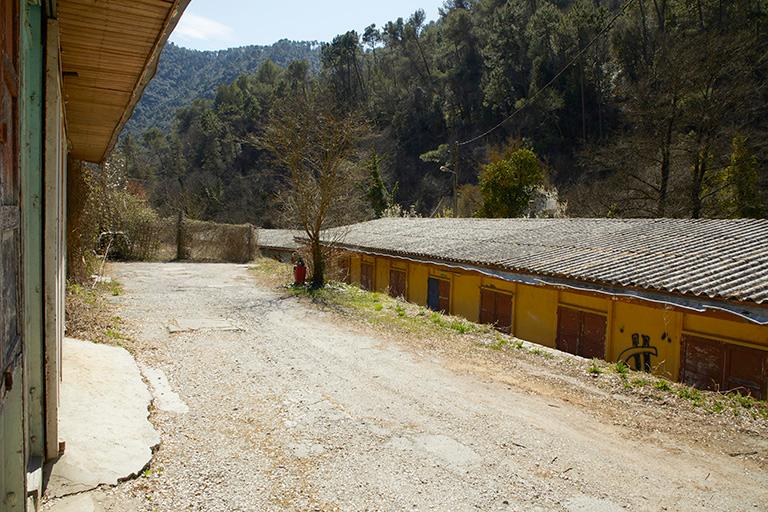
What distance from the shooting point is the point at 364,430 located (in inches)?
219

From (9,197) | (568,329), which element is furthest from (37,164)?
(568,329)

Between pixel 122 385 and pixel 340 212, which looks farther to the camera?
pixel 340 212

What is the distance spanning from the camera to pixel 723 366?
363 inches

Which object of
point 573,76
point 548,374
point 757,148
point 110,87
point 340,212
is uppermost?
point 573,76

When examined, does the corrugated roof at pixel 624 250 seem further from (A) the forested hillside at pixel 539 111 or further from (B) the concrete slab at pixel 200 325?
(B) the concrete slab at pixel 200 325

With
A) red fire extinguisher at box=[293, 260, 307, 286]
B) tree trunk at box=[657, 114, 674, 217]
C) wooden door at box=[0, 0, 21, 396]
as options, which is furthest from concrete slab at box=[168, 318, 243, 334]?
tree trunk at box=[657, 114, 674, 217]

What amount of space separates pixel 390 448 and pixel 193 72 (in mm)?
135332

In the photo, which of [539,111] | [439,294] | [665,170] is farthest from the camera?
[539,111]

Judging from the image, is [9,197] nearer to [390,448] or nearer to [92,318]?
[390,448]

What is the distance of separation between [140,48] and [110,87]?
1550 millimetres

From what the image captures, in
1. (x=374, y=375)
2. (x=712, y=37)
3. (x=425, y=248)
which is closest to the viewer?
(x=374, y=375)

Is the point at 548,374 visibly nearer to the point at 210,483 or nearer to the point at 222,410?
the point at 222,410

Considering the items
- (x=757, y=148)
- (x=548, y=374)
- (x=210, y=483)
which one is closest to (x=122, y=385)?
(x=210, y=483)

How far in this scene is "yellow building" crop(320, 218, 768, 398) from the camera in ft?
29.8
